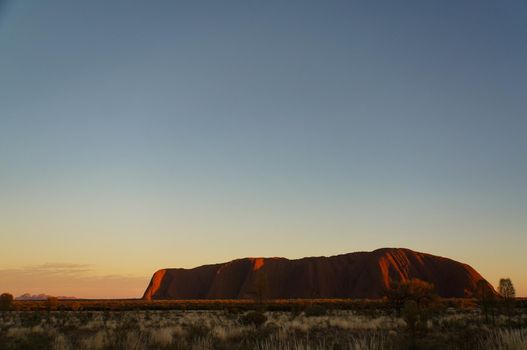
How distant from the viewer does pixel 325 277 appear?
13000cm

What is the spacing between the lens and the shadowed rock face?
384ft

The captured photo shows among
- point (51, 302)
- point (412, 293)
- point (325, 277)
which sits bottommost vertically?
point (51, 302)

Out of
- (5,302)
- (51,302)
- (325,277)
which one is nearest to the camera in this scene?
(5,302)

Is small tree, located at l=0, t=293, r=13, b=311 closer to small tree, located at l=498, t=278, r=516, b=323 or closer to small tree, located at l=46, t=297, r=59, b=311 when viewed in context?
small tree, located at l=46, t=297, r=59, b=311

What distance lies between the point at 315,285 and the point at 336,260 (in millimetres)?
14812

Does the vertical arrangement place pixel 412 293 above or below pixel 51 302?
above

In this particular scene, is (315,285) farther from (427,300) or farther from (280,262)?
(427,300)

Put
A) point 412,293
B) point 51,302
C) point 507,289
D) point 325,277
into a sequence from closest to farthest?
point 507,289 < point 412,293 < point 51,302 < point 325,277

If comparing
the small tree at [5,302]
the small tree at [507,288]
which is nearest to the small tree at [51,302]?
the small tree at [5,302]

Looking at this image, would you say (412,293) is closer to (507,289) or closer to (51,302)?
(507,289)

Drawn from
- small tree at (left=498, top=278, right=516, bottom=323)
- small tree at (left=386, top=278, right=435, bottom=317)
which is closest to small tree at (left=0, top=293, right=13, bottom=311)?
small tree at (left=386, top=278, right=435, bottom=317)

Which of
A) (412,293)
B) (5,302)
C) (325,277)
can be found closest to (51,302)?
(5,302)

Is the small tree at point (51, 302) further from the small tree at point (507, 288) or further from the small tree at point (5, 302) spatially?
the small tree at point (507, 288)

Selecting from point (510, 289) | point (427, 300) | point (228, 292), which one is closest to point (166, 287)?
point (228, 292)
